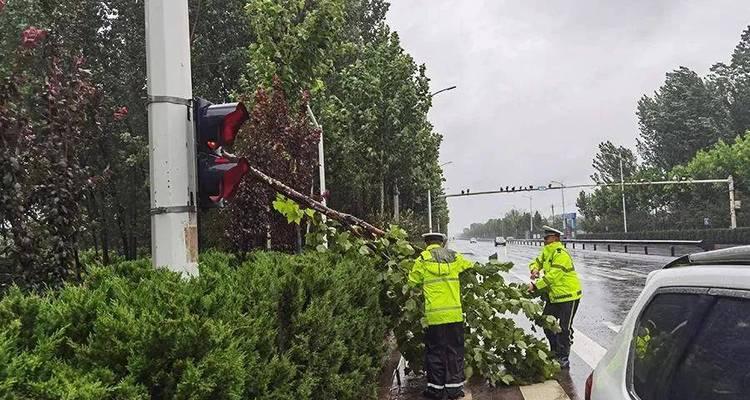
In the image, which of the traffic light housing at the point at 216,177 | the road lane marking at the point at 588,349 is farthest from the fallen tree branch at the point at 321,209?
the road lane marking at the point at 588,349

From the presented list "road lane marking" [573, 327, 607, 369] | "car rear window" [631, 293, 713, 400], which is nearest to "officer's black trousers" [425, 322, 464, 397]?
"road lane marking" [573, 327, 607, 369]

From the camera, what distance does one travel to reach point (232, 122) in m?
3.77

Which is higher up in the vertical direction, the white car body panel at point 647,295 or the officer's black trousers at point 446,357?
the white car body panel at point 647,295

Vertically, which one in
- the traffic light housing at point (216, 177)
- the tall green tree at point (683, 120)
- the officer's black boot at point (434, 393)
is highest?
the tall green tree at point (683, 120)

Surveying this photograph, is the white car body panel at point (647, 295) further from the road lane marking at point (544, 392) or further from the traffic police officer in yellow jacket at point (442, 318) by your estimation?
the road lane marking at point (544, 392)

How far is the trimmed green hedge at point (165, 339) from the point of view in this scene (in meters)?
2.18

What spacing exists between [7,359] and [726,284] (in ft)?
6.95

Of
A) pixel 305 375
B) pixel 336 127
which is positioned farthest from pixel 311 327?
pixel 336 127

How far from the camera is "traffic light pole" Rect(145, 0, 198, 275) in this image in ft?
12.0

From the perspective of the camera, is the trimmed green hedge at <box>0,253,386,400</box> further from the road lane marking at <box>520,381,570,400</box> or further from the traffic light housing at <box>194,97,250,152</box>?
the road lane marking at <box>520,381,570,400</box>

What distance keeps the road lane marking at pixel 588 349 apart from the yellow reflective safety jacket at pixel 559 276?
120 centimetres

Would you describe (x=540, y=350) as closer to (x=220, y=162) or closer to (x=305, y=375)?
(x=305, y=375)

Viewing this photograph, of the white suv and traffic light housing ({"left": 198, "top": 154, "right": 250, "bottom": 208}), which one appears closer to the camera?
the white suv

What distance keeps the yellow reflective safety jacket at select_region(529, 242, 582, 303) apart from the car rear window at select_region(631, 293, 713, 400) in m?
5.70
